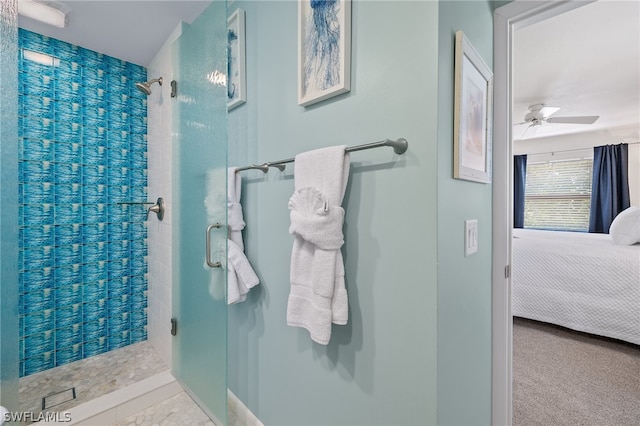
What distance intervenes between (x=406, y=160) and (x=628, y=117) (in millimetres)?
5374

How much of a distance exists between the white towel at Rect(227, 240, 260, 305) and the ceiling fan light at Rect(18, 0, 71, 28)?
1.63 m

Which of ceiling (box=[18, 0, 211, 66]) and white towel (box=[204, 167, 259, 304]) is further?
ceiling (box=[18, 0, 211, 66])

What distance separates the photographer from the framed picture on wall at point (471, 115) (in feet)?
3.04

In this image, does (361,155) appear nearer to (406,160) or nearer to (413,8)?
(406,160)

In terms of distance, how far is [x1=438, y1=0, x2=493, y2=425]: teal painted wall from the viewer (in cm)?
87

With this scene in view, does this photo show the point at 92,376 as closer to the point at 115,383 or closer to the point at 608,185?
the point at 115,383

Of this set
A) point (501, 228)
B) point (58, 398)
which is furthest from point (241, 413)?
point (501, 228)

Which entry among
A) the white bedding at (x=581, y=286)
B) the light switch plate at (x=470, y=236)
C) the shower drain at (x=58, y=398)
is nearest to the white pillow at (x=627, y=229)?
the white bedding at (x=581, y=286)

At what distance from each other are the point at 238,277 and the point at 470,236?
3.35 feet

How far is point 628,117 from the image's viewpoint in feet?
13.6

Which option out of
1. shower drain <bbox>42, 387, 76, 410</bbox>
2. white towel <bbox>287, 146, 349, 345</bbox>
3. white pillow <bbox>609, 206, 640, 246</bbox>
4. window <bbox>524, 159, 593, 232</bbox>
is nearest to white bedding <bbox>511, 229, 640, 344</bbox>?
white pillow <bbox>609, 206, 640, 246</bbox>

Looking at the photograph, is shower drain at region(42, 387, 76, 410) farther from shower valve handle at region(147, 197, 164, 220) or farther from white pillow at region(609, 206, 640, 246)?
white pillow at region(609, 206, 640, 246)

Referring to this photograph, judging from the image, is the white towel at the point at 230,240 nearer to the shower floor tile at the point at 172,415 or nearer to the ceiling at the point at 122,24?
the shower floor tile at the point at 172,415

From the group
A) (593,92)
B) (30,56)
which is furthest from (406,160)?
(593,92)
